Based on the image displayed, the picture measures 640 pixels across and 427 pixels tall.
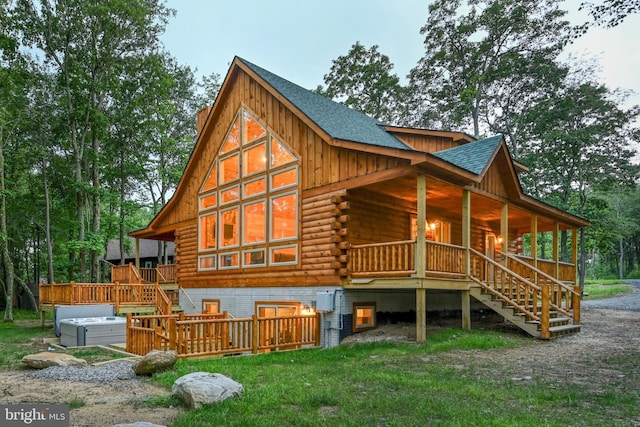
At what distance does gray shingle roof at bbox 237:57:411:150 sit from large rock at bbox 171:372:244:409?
7647 mm

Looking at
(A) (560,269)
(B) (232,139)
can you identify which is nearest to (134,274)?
(B) (232,139)

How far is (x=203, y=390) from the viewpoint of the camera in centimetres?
558

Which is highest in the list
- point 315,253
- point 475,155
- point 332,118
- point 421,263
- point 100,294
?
point 332,118

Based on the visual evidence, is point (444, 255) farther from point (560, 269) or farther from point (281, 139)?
point (560, 269)

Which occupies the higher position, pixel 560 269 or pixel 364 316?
pixel 560 269

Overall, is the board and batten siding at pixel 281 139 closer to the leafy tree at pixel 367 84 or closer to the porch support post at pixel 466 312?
the porch support post at pixel 466 312

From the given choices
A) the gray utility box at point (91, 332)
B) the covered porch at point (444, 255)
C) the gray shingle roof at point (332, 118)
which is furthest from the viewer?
the gray shingle roof at point (332, 118)

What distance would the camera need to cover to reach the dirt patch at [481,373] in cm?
548

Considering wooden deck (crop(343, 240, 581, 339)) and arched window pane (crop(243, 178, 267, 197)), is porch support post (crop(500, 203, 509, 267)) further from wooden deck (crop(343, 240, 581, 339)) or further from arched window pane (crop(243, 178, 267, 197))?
arched window pane (crop(243, 178, 267, 197))

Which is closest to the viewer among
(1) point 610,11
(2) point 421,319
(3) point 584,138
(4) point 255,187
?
(1) point 610,11

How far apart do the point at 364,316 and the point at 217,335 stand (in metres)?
4.40

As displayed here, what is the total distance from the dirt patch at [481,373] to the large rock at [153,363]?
34 cm

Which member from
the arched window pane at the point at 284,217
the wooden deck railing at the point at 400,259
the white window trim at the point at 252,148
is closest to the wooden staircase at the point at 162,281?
the arched window pane at the point at 284,217

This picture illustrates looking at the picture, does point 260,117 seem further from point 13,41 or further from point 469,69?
point 469,69
